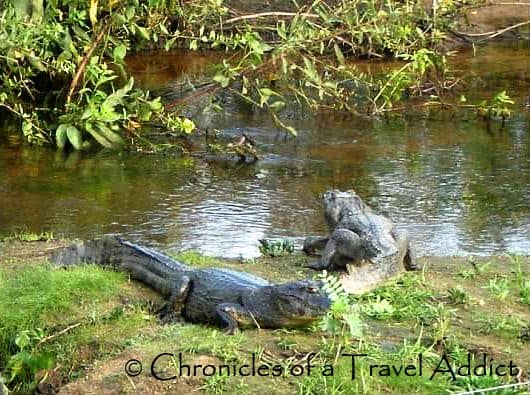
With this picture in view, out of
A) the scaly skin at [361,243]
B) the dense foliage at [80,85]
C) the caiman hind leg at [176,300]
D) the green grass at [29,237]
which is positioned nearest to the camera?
the caiman hind leg at [176,300]

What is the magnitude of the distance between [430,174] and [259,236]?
2.45 m

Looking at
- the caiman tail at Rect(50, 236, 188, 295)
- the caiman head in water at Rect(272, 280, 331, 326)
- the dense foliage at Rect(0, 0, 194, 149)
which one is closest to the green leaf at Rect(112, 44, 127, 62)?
the dense foliage at Rect(0, 0, 194, 149)


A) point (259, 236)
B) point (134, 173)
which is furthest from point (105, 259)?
point (134, 173)

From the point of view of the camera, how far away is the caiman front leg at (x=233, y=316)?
4.64 m

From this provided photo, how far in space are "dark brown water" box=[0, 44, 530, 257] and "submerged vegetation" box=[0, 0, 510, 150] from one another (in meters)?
0.37

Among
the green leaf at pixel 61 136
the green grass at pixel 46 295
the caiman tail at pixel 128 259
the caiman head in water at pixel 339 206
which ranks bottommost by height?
the green grass at pixel 46 295

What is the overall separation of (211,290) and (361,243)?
3.78 feet

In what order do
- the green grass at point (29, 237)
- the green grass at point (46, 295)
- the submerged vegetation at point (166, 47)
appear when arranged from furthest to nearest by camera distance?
1. the submerged vegetation at point (166, 47)
2. the green grass at point (29, 237)
3. the green grass at point (46, 295)

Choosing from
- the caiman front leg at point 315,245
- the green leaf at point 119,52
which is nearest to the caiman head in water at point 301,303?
the caiman front leg at point 315,245

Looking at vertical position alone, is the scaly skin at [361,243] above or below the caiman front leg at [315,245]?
above

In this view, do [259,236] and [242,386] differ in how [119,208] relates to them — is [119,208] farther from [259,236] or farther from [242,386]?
[242,386]

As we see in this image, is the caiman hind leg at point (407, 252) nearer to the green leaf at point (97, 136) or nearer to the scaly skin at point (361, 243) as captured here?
the scaly skin at point (361, 243)

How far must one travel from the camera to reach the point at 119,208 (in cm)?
815

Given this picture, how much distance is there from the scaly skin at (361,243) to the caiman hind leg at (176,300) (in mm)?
980
